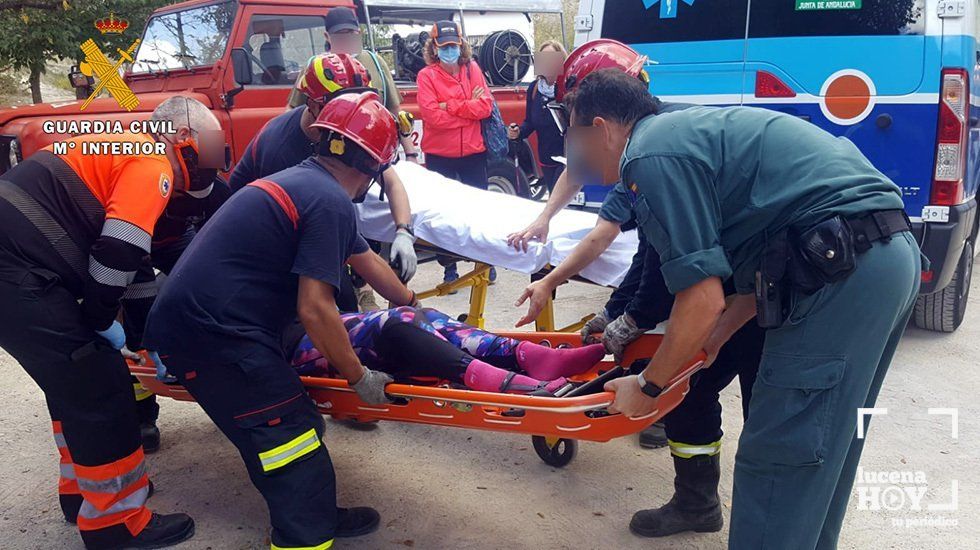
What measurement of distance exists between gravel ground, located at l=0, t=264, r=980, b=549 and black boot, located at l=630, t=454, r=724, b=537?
0.05 meters

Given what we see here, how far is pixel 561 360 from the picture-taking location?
3020 mm

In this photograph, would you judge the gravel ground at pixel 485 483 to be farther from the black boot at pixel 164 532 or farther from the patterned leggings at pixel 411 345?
the patterned leggings at pixel 411 345

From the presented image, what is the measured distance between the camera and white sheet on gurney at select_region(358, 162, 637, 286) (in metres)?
3.63

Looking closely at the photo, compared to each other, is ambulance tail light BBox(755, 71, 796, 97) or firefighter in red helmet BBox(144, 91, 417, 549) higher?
ambulance tail light BBox(755, 71, 796, 97)

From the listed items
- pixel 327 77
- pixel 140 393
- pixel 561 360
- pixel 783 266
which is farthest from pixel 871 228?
pixel 140 393

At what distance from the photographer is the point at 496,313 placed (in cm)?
572

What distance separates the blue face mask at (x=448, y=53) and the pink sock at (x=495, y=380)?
3.62m

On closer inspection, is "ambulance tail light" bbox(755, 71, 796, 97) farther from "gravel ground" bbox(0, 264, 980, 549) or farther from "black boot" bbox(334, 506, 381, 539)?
"black boot" bbox(334, 506, 381, 539)

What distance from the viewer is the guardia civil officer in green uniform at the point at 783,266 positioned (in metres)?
1.95

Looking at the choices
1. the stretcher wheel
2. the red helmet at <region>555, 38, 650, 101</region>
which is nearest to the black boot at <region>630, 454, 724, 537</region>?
the stretcher wheel

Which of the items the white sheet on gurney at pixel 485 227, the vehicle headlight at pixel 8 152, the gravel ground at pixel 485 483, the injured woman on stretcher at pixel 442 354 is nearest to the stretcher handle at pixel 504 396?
the injured woman on stretcher at pixel 442 354

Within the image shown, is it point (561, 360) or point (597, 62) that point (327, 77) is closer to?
point (597, 62)

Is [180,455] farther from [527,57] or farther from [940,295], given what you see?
[527,57]

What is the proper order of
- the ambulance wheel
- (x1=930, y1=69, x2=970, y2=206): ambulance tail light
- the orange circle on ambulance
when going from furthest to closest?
the ambulance wheel, the orange circle on ambulance, (x1=930, y1=69, x2=970, y2=206): ambulance tail light
